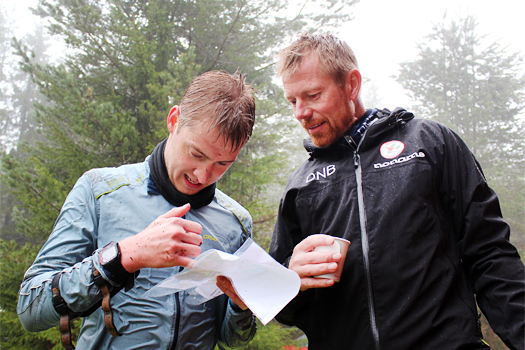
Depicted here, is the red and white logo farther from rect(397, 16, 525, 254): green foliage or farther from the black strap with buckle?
rect(397, 16, 525, 254): green foliage

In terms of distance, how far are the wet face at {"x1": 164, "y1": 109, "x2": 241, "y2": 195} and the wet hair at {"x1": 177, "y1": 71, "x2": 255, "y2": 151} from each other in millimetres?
37

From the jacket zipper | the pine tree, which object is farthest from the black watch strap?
the pine tree

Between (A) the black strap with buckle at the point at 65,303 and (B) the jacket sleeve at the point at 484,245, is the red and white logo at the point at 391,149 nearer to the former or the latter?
(B) the jacket sleeve at the point at 484,245

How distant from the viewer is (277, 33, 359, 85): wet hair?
174 cm

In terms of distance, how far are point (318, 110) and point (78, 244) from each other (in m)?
1.43

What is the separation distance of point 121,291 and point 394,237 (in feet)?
4.24

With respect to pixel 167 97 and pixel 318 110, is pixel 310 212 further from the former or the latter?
pixel 167 97

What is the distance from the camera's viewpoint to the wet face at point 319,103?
5.64 feet

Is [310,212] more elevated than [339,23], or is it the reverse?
[339,23]

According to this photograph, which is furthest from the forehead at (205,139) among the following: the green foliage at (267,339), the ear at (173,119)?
the green foliage at (267,339)

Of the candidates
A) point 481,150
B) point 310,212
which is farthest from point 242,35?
point 481,150

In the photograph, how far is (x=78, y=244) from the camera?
1286 mm

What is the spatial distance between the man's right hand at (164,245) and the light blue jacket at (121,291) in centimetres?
13

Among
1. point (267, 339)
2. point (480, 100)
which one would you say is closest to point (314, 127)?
point (267, 339)
